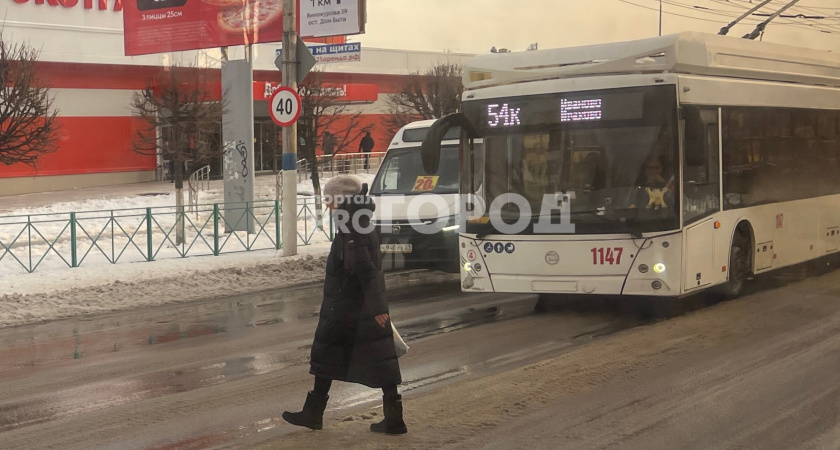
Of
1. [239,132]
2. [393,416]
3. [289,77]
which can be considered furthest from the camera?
[239,132]

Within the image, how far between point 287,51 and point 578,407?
12008 millimetres

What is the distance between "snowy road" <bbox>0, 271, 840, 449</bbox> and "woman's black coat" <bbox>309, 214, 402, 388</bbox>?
19.0 inches

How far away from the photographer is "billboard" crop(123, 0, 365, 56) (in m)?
21.8

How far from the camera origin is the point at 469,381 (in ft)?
26.8

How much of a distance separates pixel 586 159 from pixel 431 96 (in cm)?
2915

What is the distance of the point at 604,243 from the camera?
10984 millimetres

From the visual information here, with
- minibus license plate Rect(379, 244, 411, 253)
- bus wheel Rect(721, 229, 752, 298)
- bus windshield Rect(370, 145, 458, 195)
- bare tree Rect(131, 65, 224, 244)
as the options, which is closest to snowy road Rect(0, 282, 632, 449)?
minibus license plate Rect(379, 244, 411, 253)

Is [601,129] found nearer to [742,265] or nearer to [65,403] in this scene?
[742,265]

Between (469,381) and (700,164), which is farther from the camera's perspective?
(700,164)

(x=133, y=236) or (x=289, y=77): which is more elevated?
(x=289, y=77)

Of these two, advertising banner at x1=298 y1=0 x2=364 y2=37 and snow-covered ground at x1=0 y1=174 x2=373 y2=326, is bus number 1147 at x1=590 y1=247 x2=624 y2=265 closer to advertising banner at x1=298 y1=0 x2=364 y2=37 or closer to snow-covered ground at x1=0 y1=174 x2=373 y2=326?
snow-covered ground at x1=0 y1=174 x2=373 y2=326

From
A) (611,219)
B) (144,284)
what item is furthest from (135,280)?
(611,219)

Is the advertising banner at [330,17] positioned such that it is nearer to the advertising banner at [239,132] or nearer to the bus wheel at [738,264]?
the advertising banner at [239,132]

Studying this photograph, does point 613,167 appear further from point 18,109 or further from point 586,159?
point 18,109
